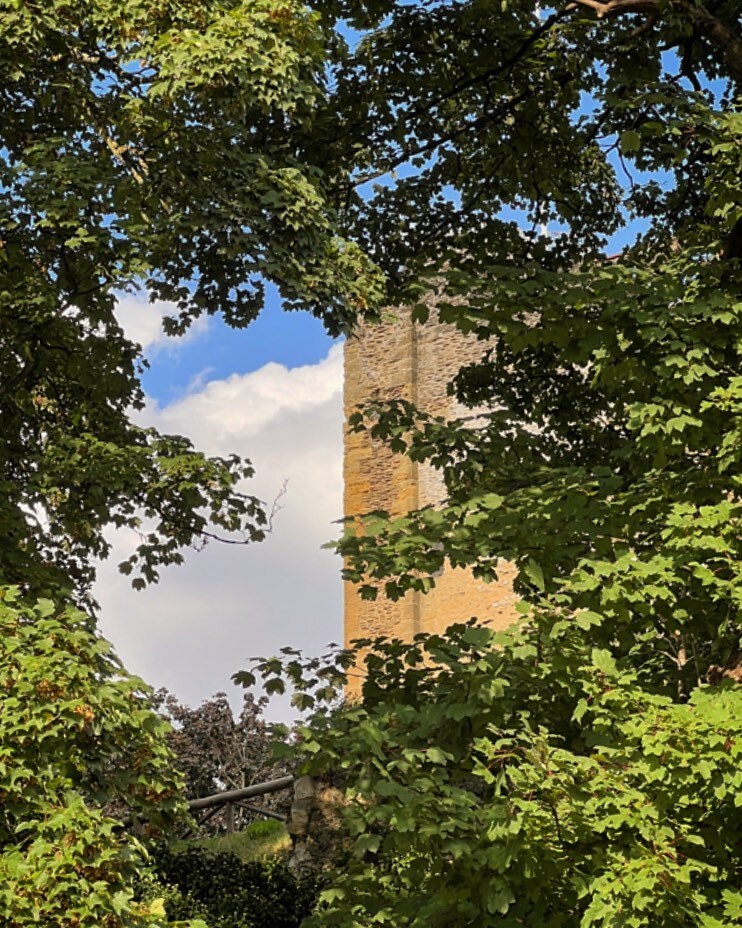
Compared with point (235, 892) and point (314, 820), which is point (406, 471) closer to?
point (314, 820)

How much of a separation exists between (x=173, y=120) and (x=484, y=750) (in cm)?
453

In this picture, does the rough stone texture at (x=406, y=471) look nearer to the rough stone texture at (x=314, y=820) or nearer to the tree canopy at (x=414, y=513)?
the rough stone texture at (x=314, y=820)

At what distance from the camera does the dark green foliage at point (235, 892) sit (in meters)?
13.6

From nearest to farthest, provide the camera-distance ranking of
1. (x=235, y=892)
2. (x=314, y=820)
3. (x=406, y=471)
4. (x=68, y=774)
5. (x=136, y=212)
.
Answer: (x=68, y=774), (x=136, y=212), (x=235, y=892), (x=314, y=820), (x=406, y=471)

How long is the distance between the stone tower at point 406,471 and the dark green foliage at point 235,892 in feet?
26.9

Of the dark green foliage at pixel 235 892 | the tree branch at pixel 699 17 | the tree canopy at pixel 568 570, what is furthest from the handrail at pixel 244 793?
the tree branch at pixel 699 17

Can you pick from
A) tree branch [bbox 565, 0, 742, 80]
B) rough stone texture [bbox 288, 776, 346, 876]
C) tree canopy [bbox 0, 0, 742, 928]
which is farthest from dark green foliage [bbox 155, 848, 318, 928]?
tree branch [bbox 565, 0, 742, 80]

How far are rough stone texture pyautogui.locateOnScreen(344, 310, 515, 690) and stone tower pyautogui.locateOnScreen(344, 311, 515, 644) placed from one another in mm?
18

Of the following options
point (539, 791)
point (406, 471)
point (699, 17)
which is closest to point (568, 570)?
point (539, 791)

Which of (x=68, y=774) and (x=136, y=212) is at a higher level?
(x=136, y=212)

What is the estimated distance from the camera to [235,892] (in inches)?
555

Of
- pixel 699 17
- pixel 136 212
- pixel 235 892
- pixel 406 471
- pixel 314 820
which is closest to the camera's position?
pixel 136 212

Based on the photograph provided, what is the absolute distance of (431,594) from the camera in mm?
23047

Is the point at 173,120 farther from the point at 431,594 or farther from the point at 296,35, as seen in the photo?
the point at 431,594
